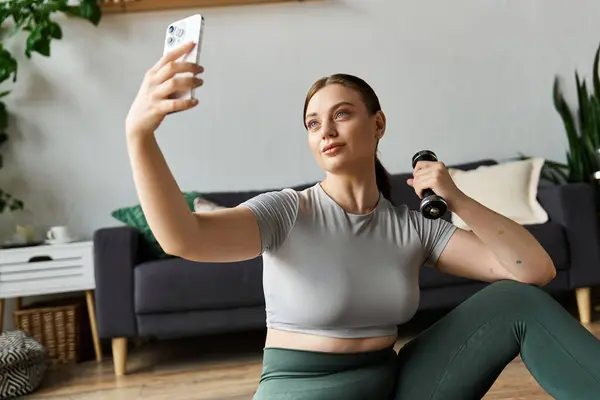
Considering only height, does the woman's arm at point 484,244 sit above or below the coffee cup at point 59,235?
above

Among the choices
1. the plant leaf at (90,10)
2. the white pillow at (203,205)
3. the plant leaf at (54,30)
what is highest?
the plant leaf at (90,10)

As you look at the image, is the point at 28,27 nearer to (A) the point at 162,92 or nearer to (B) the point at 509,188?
(B) the point at 509,188

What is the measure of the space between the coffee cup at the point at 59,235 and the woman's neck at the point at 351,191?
215 centimetres

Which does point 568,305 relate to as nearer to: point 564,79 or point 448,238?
point 564,79

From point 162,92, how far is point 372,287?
0.56 metres

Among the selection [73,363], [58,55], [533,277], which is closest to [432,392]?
[533,277]

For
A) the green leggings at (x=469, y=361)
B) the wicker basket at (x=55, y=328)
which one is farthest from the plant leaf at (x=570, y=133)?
the wicker basket at (x=55, y=328)

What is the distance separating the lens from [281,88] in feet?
11.5

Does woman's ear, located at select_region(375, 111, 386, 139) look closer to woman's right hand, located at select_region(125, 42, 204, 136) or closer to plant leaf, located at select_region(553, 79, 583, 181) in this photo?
woman's right hand, located at select_region(125, 42, 204, 136)

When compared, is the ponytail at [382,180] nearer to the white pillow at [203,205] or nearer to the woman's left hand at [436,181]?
the woman's left hand at [436,181]

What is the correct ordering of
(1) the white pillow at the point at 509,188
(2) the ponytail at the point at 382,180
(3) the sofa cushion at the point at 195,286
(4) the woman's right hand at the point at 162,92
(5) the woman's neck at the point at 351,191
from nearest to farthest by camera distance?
(4) the woman's right hand at the point at 162,92 < (5) the woman's neck at the point at 351,191 < (2) the ponytail at the point at 382,180 < (3) the sofa cushion at the point at 195,286 < (1) the white pillow at the point at 509,188

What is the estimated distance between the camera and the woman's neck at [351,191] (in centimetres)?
128

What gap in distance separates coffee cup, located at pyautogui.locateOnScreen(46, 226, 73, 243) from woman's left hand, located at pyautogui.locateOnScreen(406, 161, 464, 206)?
7.49 ft

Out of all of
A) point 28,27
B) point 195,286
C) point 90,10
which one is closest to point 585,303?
point 195,286
